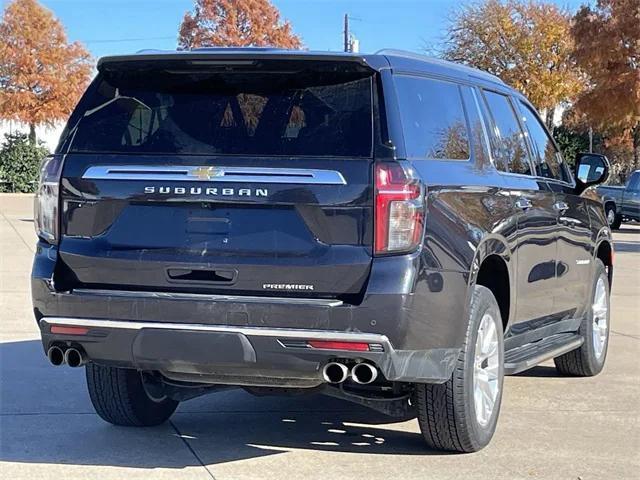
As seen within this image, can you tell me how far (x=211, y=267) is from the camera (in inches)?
189

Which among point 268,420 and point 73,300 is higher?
point 73,300

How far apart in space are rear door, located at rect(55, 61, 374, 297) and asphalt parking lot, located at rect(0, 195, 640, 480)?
98 cm

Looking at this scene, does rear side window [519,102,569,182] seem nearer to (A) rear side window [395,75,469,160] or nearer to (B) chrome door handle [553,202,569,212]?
(B) chrome door handle [553,202,569,212]

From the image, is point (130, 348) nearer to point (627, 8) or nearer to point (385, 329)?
point (385, 329)

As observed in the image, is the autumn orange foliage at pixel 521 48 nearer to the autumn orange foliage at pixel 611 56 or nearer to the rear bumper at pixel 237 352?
the autumn orange foliage at pixel 611 56

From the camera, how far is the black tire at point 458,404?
202 inches

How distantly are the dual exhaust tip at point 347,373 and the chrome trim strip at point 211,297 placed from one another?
0.92ft

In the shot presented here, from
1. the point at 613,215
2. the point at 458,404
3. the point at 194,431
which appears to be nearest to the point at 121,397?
the point at 194,431

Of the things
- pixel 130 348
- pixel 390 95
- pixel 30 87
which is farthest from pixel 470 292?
pixel 30 87

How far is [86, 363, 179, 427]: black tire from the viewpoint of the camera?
577cm

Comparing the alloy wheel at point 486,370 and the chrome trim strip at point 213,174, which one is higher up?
the chrome trim strip at point 213,174

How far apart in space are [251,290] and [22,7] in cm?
4601

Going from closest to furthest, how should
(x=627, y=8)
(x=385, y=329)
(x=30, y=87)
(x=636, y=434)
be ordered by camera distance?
(x=385, y=329)
(x=636, y=434)
(x=627, y=8)
(x=30, y=87)

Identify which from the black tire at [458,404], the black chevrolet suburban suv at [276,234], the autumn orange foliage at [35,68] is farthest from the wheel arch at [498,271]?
the autumn orange foliage at [35,68]
